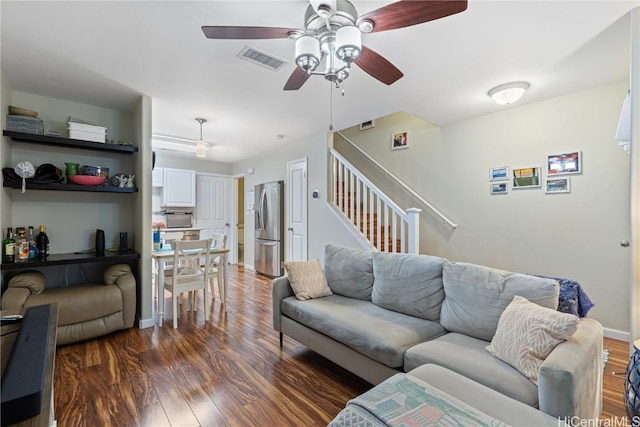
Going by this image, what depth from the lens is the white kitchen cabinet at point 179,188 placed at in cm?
612

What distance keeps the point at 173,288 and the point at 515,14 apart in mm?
3809

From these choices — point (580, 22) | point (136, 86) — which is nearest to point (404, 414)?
point (580, 22)

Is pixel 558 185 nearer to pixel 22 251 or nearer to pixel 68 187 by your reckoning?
pixel 68 187

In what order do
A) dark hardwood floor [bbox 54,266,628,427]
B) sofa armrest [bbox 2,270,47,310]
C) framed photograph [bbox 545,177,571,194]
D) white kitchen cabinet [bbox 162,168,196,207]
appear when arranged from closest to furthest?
dark hardwood floor [bbox 54,266,628,427] < sofa armrest [bbox 2,270,47,310] < framed photograph [bbox 545,177,571,194] < white kitchen cabinet [bbox 162,168,196,207]

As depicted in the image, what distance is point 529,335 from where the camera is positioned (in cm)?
149

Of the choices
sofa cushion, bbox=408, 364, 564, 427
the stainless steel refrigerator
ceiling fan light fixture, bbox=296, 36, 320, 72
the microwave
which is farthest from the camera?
the microwave

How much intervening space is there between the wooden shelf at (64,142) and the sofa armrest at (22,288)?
131 cm

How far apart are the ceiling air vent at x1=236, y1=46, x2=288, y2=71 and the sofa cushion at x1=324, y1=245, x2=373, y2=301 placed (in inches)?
71.6

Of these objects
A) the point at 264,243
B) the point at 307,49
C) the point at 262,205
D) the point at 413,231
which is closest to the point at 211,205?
the point at 262,205

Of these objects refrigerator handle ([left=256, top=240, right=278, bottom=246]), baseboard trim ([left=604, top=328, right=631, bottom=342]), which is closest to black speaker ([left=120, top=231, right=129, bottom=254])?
refrigerator handle ([left=256, top=240, right=278, bottom=246])

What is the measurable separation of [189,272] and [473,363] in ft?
10.1

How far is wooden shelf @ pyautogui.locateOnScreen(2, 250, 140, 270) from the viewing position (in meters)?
2.68

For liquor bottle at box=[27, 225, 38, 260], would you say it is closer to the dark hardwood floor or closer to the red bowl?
the red bowl

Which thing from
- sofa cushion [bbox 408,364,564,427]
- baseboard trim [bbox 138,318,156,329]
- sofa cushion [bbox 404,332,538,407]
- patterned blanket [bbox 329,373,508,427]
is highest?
patterned blanket [bbox 329,373,508,427]
